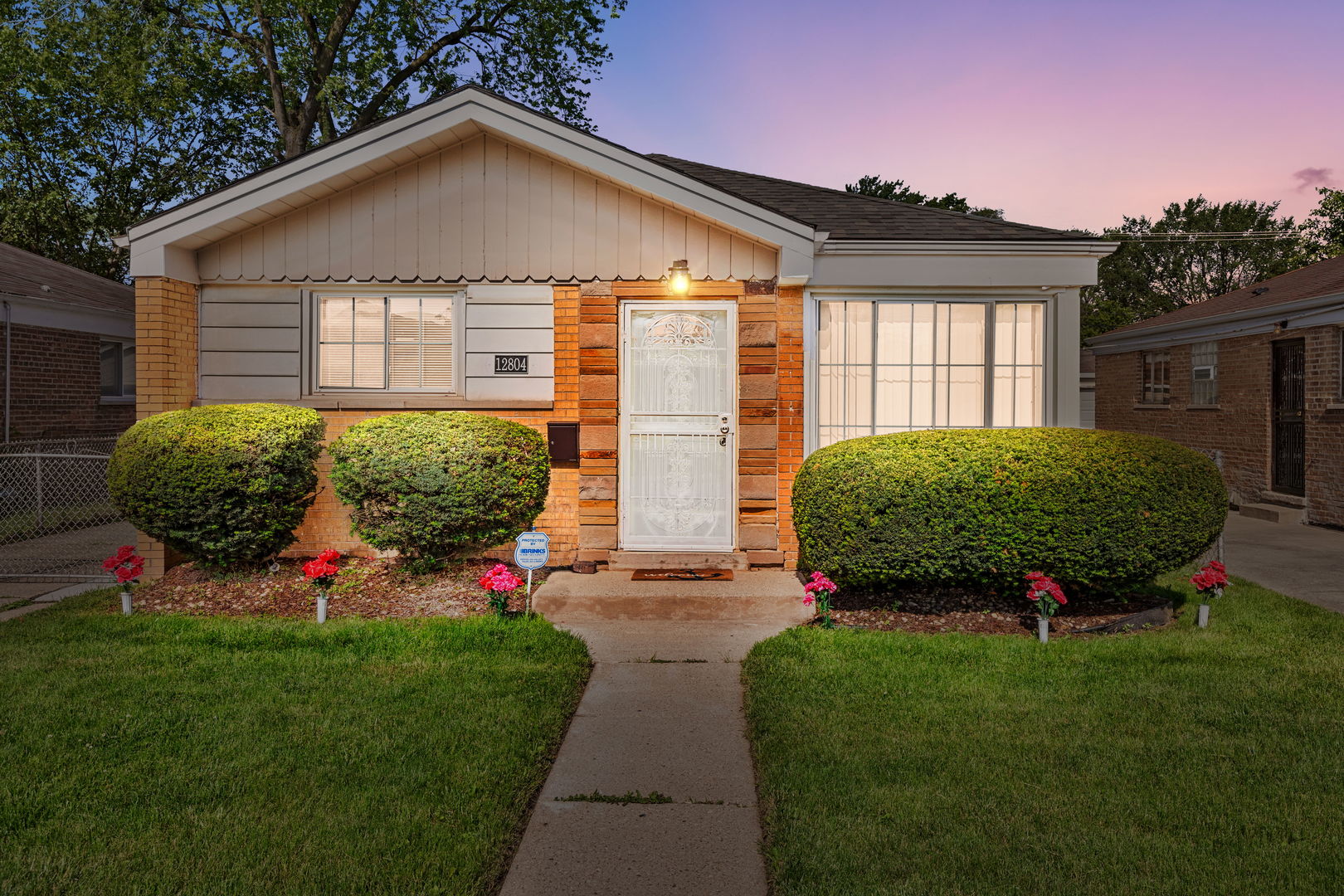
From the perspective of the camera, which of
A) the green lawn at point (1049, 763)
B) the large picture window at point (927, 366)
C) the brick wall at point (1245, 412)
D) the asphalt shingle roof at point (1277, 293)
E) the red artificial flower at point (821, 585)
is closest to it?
the green lawn at point (1049, 763)

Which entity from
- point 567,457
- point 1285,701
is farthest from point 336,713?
point 1285,701

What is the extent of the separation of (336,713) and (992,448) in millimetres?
4574

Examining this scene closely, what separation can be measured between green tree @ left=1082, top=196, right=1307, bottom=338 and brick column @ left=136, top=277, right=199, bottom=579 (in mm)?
50218

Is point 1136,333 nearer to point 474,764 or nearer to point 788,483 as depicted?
point 788,483

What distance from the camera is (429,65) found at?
2177cm

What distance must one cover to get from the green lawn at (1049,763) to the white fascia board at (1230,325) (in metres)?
8.42

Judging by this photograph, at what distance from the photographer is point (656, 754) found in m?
3.73

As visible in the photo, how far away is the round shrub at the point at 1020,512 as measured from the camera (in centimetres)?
550

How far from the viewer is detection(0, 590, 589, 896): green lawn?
2.73 meters

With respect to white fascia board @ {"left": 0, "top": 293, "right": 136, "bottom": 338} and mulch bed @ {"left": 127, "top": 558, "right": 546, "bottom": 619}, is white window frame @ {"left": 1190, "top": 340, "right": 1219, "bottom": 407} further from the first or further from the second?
white fascia board @ {"left": 0, "top": 293, "right": 136, "bottom": 338}

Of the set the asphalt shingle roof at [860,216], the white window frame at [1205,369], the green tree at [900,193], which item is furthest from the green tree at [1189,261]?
the asphalt shingle roof at [860,216]

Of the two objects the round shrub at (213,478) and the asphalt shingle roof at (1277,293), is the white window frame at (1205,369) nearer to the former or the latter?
the asphalt shingle roof at (1277,293)

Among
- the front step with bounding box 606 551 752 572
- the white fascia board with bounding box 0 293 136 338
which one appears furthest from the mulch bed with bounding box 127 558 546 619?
the white fascia board with bounding box 0 293 136 338

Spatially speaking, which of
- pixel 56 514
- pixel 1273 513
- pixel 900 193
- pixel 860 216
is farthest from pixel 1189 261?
pixel 56 514
